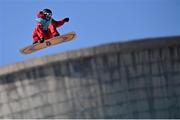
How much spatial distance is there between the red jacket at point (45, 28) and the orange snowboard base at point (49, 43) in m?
0.99

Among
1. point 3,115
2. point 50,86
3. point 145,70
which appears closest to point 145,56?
point 145,70

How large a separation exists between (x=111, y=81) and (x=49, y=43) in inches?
178

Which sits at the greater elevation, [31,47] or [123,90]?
[31,47]

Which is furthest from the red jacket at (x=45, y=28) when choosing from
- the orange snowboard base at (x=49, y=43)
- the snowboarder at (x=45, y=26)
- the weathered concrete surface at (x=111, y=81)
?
the weathered concrete surface at (x=111, y=81)

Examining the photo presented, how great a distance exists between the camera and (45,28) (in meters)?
23.7

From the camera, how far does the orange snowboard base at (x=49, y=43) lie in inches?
853

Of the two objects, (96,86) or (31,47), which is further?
(31,47)

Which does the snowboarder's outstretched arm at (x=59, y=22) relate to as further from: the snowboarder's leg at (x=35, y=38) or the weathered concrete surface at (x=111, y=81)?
the weathered concrete surface at (x=111, y=81)

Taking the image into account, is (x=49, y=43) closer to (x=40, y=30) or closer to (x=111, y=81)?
(x=40, y=30)

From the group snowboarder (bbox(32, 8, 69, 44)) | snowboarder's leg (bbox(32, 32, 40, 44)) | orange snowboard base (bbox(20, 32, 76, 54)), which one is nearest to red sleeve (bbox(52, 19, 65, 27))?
snowboarder (bbox(32, 8, 69, 44))

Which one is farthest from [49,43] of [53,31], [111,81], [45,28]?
[111,81]

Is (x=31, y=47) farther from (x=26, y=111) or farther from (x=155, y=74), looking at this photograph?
(x=155, y=74)

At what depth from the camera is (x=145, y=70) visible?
18.6 metres

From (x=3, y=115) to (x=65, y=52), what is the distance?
3005 millimetres
